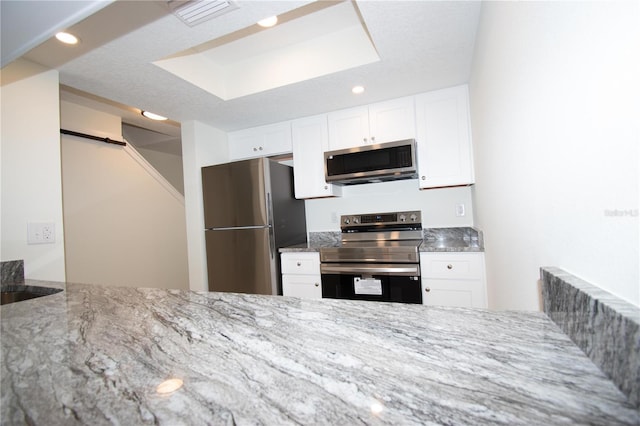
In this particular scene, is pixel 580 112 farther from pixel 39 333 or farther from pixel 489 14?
pixel 39 333

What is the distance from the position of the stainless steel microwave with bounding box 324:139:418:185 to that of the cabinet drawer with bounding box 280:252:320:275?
74cm

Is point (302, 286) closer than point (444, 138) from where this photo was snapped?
No

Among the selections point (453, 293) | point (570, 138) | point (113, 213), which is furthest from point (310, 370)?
point (113, 213)

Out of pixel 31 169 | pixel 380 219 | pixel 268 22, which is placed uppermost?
pixel 268 22

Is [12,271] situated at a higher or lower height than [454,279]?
higher

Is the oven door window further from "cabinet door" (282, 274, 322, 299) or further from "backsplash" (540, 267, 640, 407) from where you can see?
"backsplash" (540, 267, 640, 407)

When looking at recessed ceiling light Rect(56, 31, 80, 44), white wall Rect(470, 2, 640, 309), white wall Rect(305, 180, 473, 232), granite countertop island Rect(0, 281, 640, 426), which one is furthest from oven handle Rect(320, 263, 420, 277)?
recessed ceiling light Rect(56, 31, 80, 44)

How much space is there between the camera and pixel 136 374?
0.46 meters

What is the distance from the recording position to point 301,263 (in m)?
2.65

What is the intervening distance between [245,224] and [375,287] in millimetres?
1320

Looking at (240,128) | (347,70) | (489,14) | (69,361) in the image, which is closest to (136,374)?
(69,361)

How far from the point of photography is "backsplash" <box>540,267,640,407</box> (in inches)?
13.6

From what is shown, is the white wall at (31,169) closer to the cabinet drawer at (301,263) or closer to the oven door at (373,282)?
the cabinet drawer at (301,263)

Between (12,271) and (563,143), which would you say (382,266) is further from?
(12,271)
